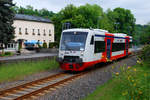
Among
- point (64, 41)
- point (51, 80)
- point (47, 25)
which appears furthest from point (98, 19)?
point (51, 80)

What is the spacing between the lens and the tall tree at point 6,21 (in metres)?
32.0

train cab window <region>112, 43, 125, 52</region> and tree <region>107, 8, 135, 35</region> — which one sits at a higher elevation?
tree <region>107, 8, 135, 35</region>

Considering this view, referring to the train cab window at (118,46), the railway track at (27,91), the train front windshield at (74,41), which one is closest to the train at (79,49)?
the train front windshield at (74,41)

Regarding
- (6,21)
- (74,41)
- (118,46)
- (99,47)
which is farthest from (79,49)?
(6,21)

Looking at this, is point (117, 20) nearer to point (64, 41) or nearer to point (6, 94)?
point (64, 41)

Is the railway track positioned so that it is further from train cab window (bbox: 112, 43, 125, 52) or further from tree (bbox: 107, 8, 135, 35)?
tree (bbox: 107, 8, 135, 35)

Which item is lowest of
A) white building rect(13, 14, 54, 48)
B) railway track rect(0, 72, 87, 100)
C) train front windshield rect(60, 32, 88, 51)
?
railway track rect(0, 72, 87, 100)

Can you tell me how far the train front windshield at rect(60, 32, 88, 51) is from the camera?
13828 millimetres

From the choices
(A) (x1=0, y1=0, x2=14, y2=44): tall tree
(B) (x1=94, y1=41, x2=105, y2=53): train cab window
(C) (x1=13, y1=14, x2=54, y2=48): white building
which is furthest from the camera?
(C) (x1=13, y1=14, x2=54, y2=48): white building

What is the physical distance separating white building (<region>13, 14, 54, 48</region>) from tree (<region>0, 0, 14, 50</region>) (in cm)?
1487

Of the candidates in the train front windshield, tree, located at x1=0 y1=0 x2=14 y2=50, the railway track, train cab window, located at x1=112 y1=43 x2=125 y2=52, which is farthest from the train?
tree, located at x1=0 y1=0 x2=14 y2=50

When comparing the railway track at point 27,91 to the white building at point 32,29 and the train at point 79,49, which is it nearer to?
the train at point 79,49

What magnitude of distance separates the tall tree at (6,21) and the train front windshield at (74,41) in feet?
64.9

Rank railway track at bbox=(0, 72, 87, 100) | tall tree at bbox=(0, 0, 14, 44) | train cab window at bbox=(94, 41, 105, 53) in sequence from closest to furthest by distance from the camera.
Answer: railway track at bbox=(0, 72, 87, 100), train cab window at bbox=(94, 41, 105, 53), tall tree at bbox=(0, 0, 14, 44)
